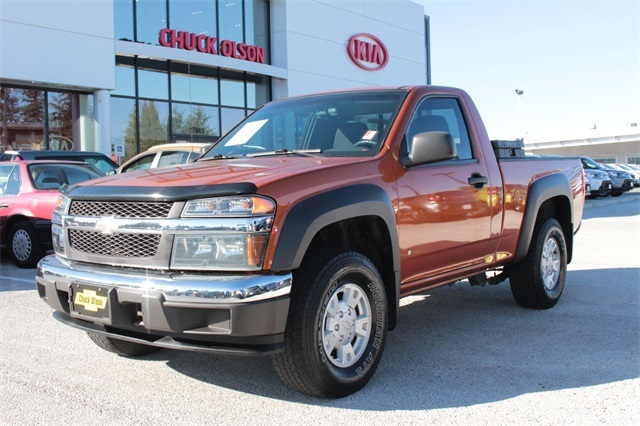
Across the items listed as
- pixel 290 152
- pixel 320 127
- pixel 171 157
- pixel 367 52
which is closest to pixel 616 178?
pixel 367 52

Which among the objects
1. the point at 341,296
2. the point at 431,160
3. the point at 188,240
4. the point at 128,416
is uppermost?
the point at 431,160

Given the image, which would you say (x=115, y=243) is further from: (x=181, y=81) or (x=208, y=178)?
(x=181, y=81)

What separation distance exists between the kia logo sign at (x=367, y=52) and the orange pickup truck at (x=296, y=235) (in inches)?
916

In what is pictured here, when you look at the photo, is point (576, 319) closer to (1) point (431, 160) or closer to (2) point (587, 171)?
(1) point (431, 160)

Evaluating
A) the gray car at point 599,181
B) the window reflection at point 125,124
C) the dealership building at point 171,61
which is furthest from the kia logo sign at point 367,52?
the window reflection at point 125,124

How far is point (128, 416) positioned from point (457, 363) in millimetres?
2153

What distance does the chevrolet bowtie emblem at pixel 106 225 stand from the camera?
12.0 feet

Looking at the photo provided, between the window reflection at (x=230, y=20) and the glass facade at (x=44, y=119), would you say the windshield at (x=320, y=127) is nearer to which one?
the glass facade at (x=44, y=119)

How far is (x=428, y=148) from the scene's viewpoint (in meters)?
4.27

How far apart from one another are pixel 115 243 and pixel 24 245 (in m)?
6.24

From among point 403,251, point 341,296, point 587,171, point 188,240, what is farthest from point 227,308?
point 587,171

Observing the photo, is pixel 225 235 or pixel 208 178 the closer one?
pixel 225 235

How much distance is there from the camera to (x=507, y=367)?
169 inches

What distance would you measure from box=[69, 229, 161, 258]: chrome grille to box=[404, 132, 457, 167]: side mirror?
5.80ft
